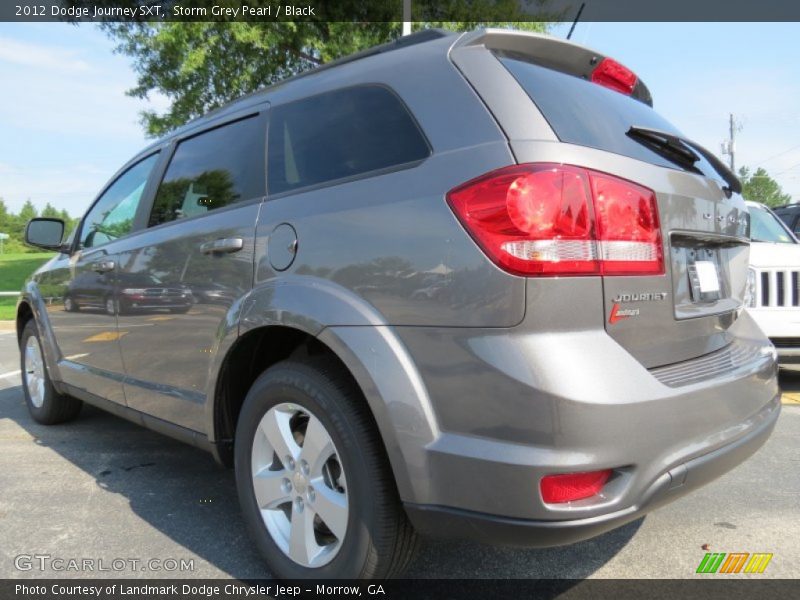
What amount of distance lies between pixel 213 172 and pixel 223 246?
58 cm

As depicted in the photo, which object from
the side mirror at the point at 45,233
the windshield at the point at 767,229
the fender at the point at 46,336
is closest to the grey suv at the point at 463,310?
the fender at the point at 46,336

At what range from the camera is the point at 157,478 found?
3.46 metres

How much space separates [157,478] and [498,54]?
9.26 ft

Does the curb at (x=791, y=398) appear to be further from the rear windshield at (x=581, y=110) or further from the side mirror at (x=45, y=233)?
the side mirror at (x=45, y=233)

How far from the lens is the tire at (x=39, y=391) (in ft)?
14.6

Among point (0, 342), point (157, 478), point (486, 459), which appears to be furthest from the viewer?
point (0, 342)

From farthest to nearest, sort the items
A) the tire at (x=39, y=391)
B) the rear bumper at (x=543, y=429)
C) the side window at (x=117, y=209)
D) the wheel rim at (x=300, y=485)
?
the tire at (x=39, y=391)
the side window at (x=117, y=209)
the wheel rim at (x=300, y=485)
the rear bumper at (x=543, y=429)

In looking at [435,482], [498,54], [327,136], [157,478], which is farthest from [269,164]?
[157,478]

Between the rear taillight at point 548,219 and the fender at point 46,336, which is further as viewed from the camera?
the fender at point 46,336

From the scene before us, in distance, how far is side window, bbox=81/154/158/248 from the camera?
3.50 metres

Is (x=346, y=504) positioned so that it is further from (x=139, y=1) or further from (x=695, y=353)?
(x=139, y=1)

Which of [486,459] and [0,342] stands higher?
[486,459]

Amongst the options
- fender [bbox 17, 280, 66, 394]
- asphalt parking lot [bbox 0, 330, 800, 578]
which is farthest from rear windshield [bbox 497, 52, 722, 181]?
fender [bbox 17, 280, 66, 394]

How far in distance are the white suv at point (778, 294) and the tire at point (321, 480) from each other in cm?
477
